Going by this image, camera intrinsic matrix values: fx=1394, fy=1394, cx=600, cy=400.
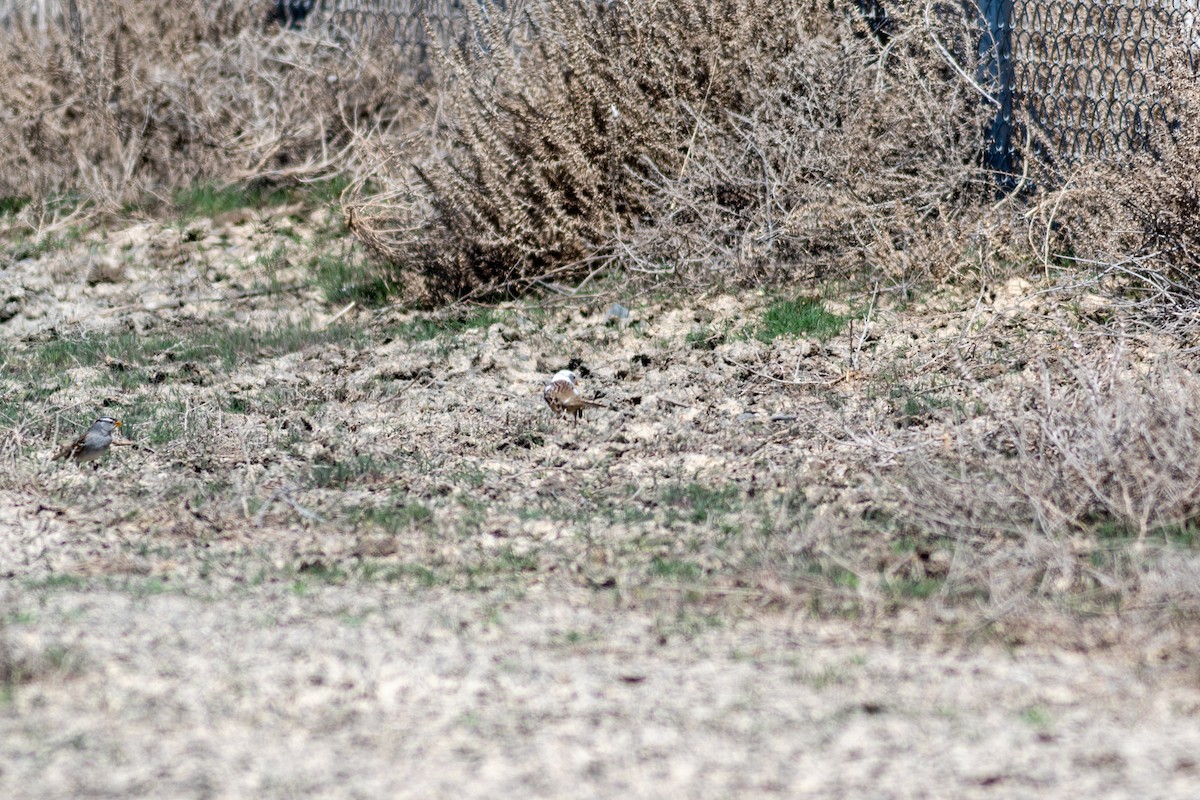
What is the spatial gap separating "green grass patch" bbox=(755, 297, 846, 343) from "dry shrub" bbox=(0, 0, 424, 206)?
4001 mm

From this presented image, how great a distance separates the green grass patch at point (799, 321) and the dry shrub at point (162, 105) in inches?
158

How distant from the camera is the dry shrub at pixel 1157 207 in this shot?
5473mm

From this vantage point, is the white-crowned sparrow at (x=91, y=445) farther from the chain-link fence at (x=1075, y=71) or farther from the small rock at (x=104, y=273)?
the chain-link fence at (x=1075, y=71)

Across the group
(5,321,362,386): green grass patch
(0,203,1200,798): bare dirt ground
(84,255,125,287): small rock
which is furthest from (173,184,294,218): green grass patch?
(0,203,1200,798): bare dirt ground

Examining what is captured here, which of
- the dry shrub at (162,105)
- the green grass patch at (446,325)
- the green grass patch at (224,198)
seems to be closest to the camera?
the green grass patch at (446,325)

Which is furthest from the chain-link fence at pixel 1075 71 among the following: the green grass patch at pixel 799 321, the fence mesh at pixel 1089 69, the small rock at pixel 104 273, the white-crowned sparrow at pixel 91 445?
the small rock at pixel 104 273

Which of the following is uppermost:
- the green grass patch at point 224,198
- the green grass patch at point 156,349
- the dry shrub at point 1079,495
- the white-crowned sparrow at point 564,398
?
the dry shrub at point 1079,495

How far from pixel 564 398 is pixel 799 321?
4.77ft

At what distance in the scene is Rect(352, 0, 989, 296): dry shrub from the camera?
6.81m

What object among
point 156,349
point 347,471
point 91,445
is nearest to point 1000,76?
point 347,471

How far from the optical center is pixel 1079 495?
401 centimetres

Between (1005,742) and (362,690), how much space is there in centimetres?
141

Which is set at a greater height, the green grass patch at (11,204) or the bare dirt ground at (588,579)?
the bare dirt ground at (588,579)

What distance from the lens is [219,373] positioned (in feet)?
21.9
